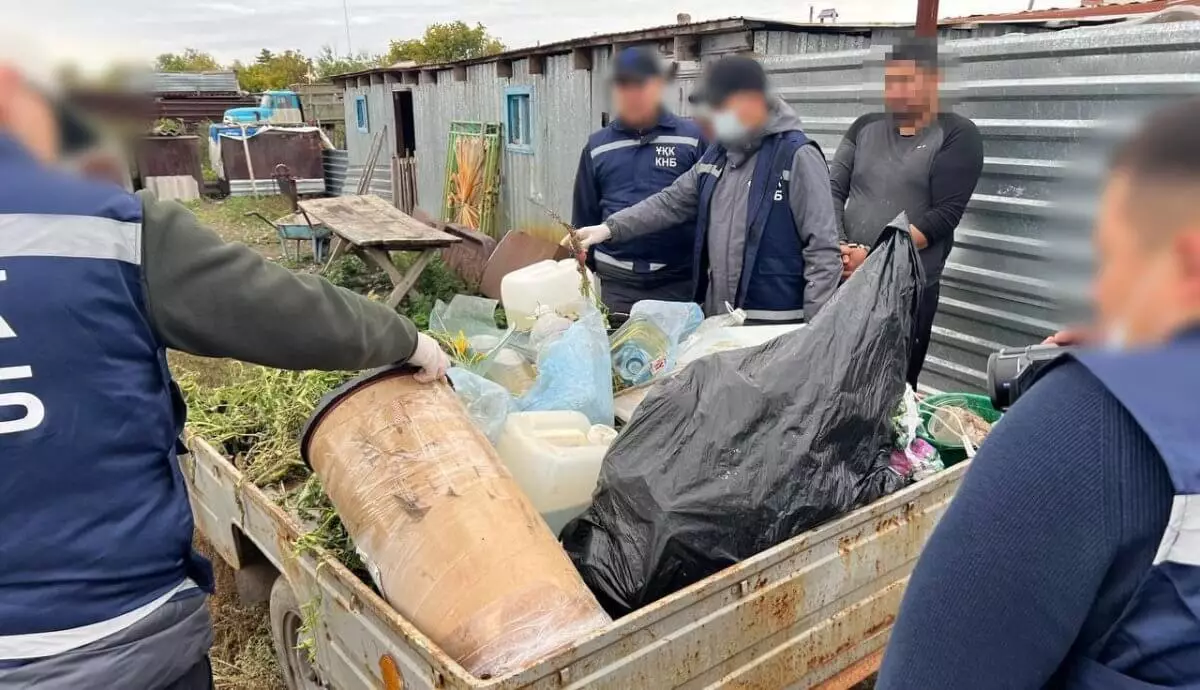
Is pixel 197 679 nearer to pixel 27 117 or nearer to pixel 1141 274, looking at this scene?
pixel 27 117

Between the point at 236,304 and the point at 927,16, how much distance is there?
3.93 m

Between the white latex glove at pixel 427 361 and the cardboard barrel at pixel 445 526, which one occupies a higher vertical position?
the white latex glove at pixel 427 361

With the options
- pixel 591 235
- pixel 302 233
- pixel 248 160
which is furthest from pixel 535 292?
pixel 248 160

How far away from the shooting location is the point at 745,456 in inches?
73.5

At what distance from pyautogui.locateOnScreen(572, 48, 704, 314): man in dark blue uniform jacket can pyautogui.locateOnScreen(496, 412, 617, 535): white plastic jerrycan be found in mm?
1856

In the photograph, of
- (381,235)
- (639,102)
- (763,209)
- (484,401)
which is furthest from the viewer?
(381,235)

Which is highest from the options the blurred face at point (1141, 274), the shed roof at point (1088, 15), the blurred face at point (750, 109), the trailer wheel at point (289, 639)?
the shed roof at point (1088, 15)

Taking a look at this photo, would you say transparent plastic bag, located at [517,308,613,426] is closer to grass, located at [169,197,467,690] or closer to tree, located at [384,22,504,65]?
grass, located at [169,197,467,690]

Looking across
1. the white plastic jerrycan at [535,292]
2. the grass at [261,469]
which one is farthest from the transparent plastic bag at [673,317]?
the grass at [261,469]

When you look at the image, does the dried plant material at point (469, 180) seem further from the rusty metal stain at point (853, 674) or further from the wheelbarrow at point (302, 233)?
the rusty metal stain at point (853, 674)

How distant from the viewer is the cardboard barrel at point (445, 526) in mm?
1512

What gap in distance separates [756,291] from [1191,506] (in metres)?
2.49

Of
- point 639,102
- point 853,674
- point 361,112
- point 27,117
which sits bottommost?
point 853,674

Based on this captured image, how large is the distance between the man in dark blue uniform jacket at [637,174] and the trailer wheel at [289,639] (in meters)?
2.07
